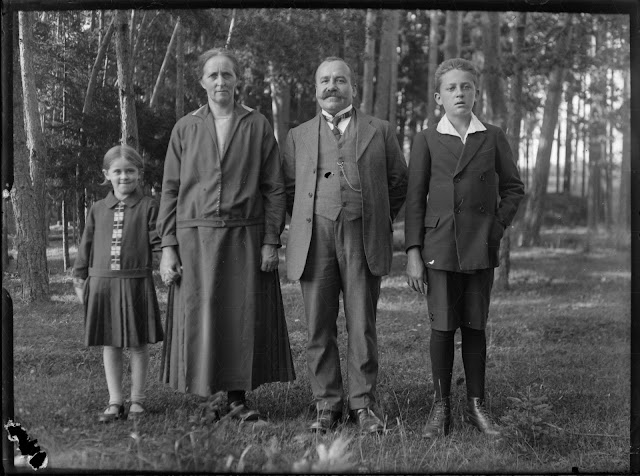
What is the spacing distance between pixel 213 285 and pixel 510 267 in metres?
4.14

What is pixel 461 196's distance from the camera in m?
4.00

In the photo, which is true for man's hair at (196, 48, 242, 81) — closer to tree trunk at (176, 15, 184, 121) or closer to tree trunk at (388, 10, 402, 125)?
tree trunk at (176, 15, 184, 121)

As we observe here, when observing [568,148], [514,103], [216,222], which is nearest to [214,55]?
[216,222]

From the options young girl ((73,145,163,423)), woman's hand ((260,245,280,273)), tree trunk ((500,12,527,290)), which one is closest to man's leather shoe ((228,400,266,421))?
young girl ((73,145,163,423))

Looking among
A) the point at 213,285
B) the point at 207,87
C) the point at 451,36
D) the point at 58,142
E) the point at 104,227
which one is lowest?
the point at 213,285

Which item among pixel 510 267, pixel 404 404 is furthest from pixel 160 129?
pixel 510 267

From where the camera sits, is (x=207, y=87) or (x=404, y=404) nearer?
(x=207, y=87)

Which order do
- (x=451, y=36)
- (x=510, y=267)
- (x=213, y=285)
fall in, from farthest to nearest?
(x=451, y=36) → (x=510, y=267) → (x=213, y=285)

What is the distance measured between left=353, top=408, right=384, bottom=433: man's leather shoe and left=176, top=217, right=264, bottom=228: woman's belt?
1.22m

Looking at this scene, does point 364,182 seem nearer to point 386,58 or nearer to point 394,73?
point 386,58

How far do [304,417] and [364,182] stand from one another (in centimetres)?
137

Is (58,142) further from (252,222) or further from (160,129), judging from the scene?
(252,222)

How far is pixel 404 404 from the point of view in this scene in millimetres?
4320

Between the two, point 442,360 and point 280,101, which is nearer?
point 442,360
